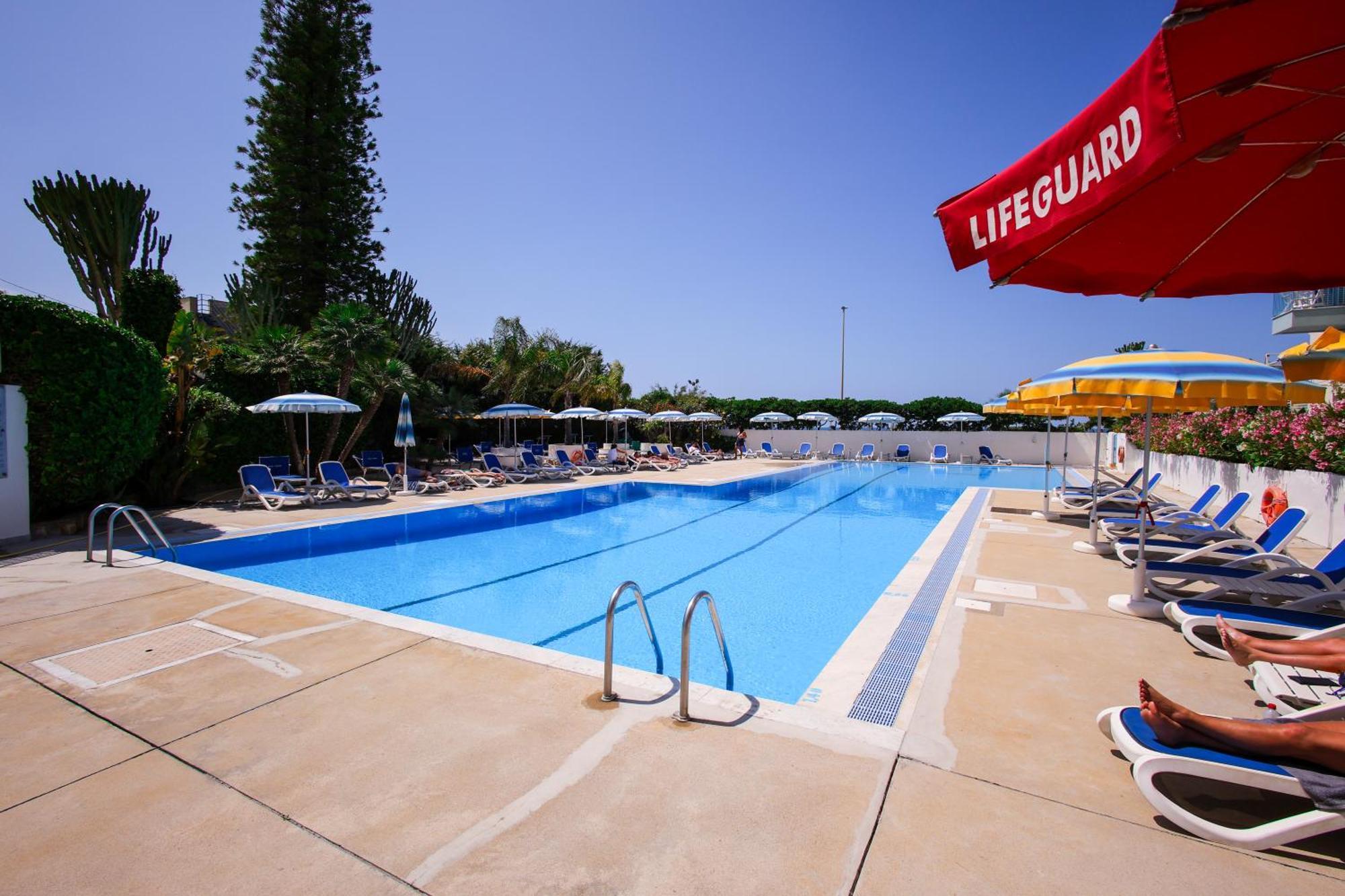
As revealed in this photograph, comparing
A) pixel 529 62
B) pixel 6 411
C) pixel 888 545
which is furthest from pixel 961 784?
pixel 529 62

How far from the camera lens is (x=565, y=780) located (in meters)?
2.67

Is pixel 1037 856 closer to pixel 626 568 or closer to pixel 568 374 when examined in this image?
pixel 626 568

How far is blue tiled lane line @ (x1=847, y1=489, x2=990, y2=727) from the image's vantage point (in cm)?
360

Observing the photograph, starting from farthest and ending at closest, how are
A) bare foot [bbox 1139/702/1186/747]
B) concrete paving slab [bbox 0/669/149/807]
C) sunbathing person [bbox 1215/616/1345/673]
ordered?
sunbathing person [bbox 1215/616/1345/673], concrete paving slab [bbox 0/669/149/807], bare foot [bbox 1139/702/1186/747]

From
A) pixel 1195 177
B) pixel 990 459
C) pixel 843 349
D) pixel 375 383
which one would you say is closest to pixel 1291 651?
pixel 1195 177

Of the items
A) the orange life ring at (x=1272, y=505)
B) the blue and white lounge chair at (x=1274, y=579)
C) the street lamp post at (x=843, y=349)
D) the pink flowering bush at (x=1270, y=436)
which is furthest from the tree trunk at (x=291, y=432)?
the street lamp post at (x=843, y=349)

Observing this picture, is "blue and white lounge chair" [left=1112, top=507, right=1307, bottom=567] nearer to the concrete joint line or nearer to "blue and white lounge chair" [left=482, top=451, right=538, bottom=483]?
the concrete joint line

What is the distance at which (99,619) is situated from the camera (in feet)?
16.0

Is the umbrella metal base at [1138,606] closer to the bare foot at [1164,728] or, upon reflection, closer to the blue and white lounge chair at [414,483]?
the bare foot at [1164,728]

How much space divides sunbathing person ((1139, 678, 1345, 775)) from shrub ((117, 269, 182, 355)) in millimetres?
14113

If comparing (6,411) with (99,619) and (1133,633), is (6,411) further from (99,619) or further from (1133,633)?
(1133,633)

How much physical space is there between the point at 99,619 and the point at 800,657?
5784 mm

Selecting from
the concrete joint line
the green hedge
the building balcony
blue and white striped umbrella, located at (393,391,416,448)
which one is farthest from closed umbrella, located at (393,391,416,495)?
the building balcony

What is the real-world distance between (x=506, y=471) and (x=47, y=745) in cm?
1423
